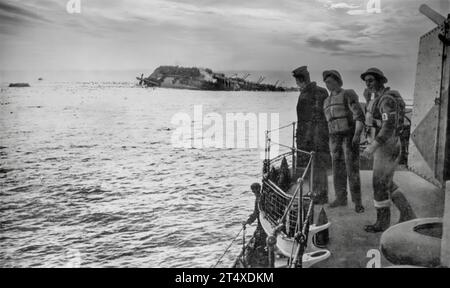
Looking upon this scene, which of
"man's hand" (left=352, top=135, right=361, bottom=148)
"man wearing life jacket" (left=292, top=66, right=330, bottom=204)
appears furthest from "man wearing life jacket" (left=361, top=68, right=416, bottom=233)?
"man wearing life jacket" (left=292, top=66, right=330, bottom=204)

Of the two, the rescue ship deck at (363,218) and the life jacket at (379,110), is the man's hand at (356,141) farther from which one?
the rescue ship deck at (363,218)

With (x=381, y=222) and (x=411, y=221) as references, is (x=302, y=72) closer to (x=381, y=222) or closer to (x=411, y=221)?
(x=381, y=222)

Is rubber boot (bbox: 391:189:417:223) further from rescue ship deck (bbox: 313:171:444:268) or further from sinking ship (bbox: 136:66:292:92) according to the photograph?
sinking ship (bbox: 136:66:292:92)

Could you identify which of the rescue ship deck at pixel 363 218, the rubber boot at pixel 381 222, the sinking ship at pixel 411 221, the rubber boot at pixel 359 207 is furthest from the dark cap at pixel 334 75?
the rubber boot at pixel 381 222

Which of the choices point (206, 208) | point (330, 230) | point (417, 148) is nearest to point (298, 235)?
point (330, 230)

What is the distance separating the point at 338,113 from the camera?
17.8 ft

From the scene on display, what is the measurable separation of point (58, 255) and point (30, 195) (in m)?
4.48

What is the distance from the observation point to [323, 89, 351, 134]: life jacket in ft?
17.6

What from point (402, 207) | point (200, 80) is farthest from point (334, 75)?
point (200, 80)

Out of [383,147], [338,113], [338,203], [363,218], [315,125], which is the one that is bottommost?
[363,218]

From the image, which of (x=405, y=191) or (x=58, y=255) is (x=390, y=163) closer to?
(x=405, y=191)

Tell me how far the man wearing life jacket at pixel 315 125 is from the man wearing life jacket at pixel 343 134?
8.8 inches

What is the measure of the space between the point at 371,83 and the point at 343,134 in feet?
2.76

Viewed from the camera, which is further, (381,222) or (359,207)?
(359,207)
